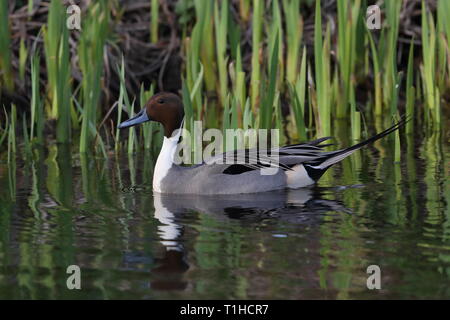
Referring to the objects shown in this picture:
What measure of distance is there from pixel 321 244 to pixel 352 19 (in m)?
4.01

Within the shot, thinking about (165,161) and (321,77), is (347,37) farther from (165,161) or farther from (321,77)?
(165,161)

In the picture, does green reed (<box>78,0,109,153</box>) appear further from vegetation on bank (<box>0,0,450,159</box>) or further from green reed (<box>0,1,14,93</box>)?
green reed (<box>0,1,14,93</box>)

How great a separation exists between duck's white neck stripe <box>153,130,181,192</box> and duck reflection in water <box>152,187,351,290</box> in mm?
111

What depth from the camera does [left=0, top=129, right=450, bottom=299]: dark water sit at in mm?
4547

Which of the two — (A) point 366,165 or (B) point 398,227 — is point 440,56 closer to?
(A) point 366,165

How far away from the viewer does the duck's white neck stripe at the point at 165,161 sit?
7016mm

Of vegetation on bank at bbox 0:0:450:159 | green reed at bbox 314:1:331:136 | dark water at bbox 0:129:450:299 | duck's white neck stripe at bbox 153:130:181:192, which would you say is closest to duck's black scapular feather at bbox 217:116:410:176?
dark water at bbox 0:129:450:299

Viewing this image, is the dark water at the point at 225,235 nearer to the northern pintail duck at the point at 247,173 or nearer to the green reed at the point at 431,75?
the northern pintail duck at the point at 247,173

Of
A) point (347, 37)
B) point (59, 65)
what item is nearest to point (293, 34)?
point (347, 37)

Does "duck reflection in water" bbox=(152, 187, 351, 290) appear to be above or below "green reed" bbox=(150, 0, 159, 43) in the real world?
below

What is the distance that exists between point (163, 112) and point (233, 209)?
128 centimetres

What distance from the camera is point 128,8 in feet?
36.3

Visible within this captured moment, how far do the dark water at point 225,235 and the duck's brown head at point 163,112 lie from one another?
1.40 feet
